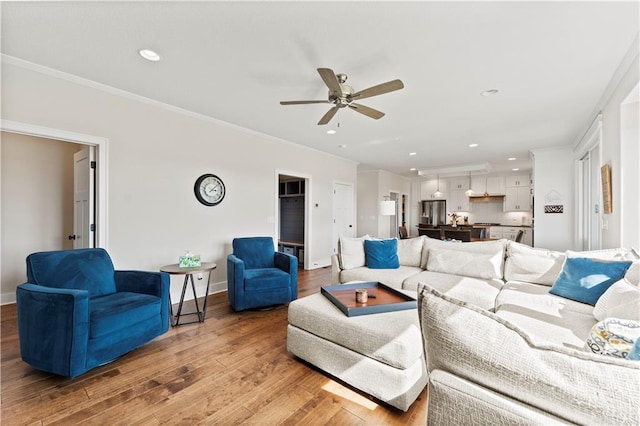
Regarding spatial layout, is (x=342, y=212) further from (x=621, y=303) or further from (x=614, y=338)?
(x=614, y=338)

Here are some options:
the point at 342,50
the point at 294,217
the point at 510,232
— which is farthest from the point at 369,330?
the point at 510,232

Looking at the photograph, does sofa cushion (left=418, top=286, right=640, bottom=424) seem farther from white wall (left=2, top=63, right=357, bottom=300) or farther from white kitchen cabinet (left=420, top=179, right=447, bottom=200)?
white kitchen cabinet (left=420, top=179, right=447, bottom=200)

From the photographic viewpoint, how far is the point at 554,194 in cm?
560

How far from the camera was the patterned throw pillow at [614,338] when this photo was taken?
93cm

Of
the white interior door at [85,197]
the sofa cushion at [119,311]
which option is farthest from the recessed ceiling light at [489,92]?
the white interior door at [85,197]

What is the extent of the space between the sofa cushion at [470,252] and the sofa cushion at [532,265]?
3.6 inches

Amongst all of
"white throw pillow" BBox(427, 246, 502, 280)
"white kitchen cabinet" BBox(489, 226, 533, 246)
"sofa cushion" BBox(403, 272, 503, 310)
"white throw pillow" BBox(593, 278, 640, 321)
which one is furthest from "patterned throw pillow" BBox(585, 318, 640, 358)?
"white kitchen cabinet" BBox(489, 226, 533, 246)

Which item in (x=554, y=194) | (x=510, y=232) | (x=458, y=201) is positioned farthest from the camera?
(x=458, y=201)

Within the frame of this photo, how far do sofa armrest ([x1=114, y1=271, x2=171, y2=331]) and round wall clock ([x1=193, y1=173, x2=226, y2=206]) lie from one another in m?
1.51

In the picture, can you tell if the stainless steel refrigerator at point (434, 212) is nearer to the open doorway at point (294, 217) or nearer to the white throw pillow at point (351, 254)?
the open doorway at point (294, 217)

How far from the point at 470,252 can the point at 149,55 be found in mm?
3943

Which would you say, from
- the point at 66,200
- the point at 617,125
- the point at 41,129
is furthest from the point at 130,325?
the point at 617,125

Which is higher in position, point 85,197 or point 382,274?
point 85,197

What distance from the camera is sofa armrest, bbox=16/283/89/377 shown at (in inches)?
74.0
